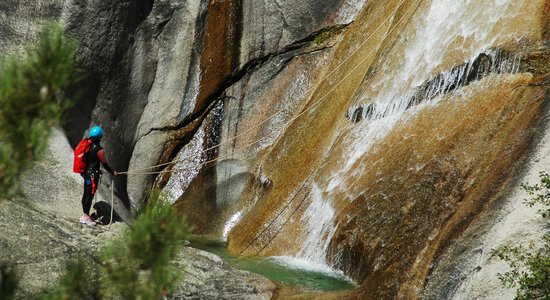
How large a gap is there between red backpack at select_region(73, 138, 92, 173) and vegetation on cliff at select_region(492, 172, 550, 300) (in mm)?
5170

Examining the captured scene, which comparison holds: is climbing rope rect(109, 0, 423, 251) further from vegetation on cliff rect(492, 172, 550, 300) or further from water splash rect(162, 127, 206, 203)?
vegetation on cliff rect(492, 172, 550, 300)

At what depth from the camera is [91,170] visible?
34.6 ft

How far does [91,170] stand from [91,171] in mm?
13

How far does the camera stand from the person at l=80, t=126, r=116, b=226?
10453 mm

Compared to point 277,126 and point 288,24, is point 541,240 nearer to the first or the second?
point 277,126

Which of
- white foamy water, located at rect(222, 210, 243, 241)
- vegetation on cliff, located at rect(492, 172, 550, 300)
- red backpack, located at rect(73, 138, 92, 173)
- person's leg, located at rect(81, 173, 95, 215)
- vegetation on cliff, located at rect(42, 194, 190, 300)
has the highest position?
red backpack, located at rect(73, 138, 92, 173)

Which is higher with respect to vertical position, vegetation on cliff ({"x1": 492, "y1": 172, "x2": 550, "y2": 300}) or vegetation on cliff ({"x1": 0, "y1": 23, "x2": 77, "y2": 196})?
vegetation on cliff ({"x1": 0, "y1": 23, "x2": 77, "y2": 196})

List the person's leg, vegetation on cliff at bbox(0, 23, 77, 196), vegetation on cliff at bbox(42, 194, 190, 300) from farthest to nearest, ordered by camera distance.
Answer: the person's leg
vegetation on cliff at bbox(42, 194, 190, 300)
vegetation on cliff at bbox(0, 23, 77, 196)

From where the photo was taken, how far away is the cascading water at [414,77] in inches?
461

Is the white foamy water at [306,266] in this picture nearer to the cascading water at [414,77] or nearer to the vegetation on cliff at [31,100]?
the cascading water at [414,77]

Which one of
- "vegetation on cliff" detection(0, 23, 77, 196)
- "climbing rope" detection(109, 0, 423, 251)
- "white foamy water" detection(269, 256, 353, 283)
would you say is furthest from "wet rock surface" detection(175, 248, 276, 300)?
"vegetation on cliff" detection(0, 23, 77, 196)

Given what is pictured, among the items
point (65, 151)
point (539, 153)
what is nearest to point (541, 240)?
point (539, 153)

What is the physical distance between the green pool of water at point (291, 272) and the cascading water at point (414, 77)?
0.32m

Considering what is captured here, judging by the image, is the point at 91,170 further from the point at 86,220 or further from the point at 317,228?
the point at 317,228
